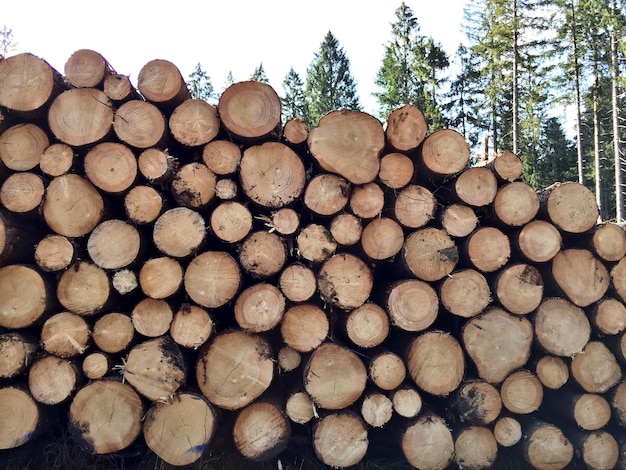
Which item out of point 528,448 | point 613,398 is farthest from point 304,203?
point 613,398

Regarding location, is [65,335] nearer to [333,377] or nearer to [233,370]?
[233,370]

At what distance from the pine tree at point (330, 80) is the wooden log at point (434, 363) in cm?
2076

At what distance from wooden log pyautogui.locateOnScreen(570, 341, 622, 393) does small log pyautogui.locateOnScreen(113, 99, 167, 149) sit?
3324 mm

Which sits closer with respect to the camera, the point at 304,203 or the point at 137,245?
the point at 137,245

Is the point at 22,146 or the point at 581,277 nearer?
the point at 22,146

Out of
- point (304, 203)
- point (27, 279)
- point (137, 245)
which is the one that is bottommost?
point (27, 279)

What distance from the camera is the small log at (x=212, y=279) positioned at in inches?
120

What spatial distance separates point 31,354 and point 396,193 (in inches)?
103

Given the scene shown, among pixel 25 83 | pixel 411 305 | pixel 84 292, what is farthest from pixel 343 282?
pixel 25 83

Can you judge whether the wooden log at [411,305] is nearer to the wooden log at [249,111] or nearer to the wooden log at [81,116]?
the wooden log at [249,111]

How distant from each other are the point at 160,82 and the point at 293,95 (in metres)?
23.0

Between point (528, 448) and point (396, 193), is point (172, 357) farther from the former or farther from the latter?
point (528, 448)

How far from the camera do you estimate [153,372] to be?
2965 millimetres

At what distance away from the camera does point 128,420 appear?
9.74 ft
